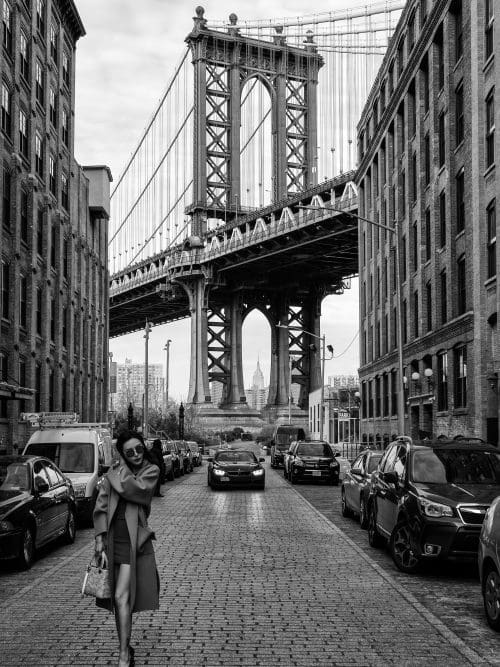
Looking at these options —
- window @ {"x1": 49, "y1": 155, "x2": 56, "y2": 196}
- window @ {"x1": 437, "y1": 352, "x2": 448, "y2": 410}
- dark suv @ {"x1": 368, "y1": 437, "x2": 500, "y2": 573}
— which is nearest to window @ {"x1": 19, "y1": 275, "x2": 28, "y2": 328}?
window @ {"x1": 49, "y1": 155, "x2": 56, "y2": 196}

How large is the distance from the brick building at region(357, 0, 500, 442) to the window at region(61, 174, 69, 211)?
1514 cm

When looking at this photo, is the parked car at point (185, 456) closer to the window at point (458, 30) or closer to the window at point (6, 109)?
the window at point (6, 109)

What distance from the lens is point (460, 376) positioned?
106ft

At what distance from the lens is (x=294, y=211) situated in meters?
73.2

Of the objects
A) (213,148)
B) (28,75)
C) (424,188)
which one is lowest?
(424,188)

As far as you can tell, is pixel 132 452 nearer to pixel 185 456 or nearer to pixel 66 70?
pixel 185 456

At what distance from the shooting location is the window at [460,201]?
108 ft

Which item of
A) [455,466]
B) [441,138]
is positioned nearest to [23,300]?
[441,138]

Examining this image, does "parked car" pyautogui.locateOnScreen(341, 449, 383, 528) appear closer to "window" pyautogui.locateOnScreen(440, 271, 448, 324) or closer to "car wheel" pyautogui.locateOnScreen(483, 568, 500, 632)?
"car wheel" pyautogui.locateOnScreen(483, 568, 500, 632)

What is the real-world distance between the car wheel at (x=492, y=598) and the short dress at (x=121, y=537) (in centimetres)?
344

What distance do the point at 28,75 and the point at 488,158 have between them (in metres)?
17.7

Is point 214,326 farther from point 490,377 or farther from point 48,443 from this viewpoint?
point 48,443

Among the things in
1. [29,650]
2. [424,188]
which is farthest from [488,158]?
[29,650]

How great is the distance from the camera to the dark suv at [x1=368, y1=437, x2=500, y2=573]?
11078 millimetres
